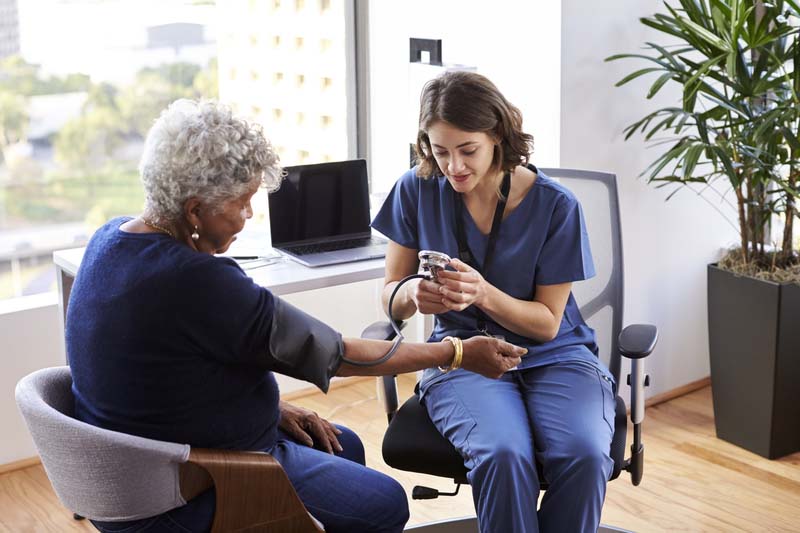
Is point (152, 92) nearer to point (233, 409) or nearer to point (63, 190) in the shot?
point (63, 190)

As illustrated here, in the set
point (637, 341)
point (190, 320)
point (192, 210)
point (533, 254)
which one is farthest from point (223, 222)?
point (637, 341)

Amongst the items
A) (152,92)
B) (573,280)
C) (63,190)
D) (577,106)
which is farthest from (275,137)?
(573,280)

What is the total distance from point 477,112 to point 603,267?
21.9 inches

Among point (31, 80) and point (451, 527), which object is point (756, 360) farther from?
point (31, 80)

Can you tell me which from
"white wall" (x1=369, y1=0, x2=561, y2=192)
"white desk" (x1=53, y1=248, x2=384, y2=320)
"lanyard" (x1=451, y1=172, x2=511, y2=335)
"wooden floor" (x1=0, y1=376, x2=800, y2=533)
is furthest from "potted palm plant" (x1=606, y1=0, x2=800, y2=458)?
"white desk" (x1=53, y1=248, x2=384, y2=320)

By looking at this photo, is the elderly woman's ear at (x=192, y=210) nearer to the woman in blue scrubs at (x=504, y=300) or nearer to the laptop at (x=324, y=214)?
the woman in blue scrubs at (x=504, y=300)

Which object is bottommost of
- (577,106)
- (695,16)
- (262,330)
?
(262,330)

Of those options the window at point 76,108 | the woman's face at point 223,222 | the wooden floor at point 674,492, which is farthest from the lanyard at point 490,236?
the window at point 76,108

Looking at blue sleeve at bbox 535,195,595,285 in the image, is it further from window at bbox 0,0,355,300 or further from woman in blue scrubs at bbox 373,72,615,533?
window at bbox 0,0,355,300

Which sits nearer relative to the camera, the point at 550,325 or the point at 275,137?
the point at 550,325

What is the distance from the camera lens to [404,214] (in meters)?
2.43

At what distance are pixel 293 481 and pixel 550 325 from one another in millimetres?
691

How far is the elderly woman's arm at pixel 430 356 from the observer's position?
191 cm

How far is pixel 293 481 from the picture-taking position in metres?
1.91
